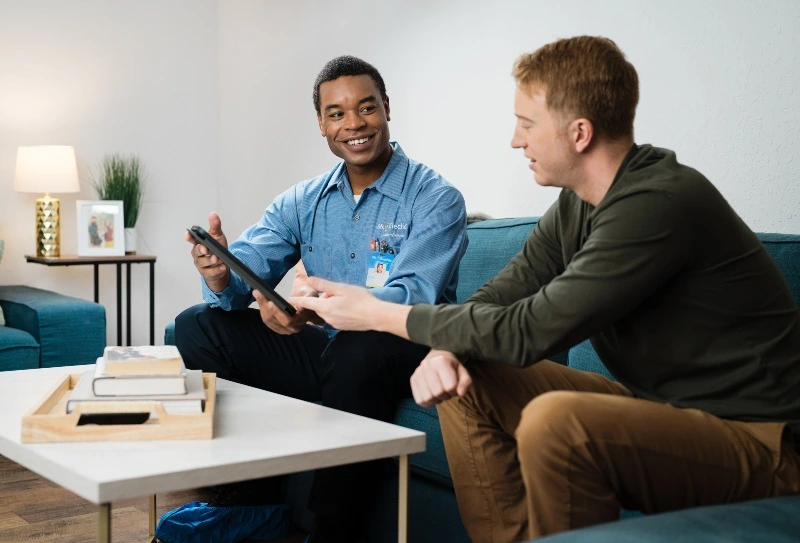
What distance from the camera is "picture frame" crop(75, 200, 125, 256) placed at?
14.6ft

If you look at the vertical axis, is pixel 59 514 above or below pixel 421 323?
below

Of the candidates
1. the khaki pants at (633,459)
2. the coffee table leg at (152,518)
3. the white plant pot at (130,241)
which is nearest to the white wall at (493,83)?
the white plant pot at (130,241)

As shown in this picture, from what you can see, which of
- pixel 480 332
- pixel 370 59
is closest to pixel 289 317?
pixel 480 332

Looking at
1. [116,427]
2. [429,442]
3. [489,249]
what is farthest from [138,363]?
[489,249]

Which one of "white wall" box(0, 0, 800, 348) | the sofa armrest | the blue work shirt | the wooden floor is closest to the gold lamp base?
"white wall" box(0, 0, 800, 348)

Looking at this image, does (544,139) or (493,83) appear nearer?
(544,139)

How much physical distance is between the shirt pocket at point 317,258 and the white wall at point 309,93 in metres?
0.96

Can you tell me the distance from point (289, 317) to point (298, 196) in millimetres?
655

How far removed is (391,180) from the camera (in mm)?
2434

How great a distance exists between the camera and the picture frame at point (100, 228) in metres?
4.46

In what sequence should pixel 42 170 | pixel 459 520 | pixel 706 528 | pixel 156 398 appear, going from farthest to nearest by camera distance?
1. pixel 42 170
2. pixel 459 520
3. pixel 156 398
4. pixel 706 528

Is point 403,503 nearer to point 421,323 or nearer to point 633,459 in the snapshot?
point 421,323

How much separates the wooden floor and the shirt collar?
889 millimetres

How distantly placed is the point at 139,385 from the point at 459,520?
0.78 meters
